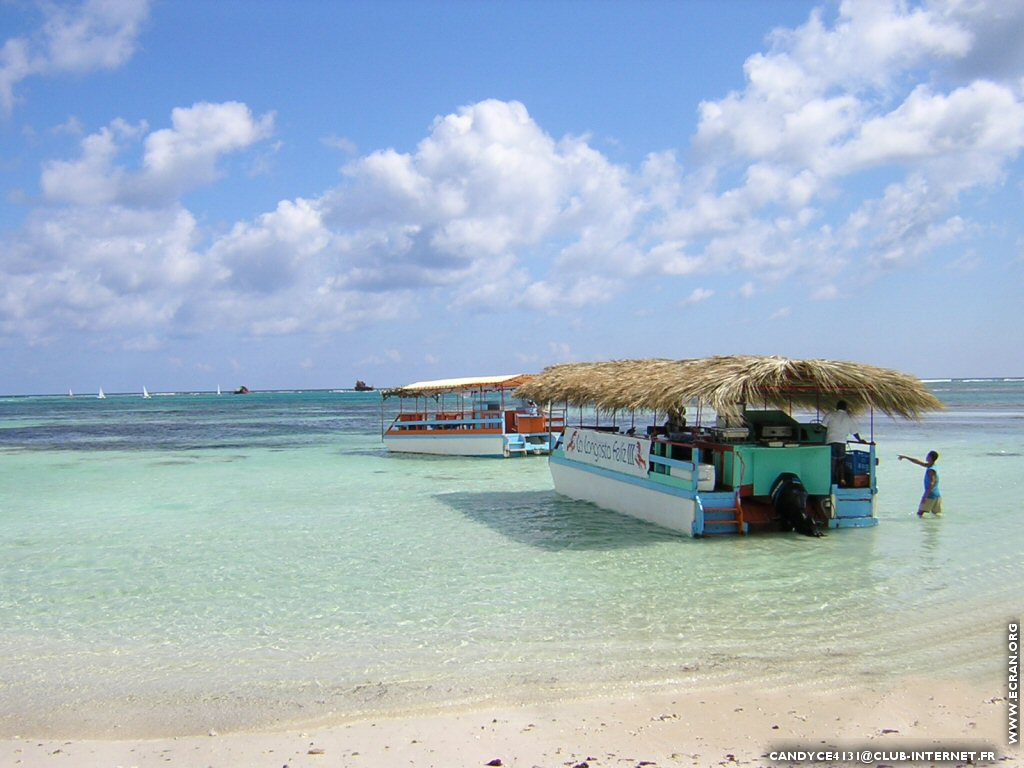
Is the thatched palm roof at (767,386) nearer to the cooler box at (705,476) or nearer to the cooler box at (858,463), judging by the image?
the cooler box at (858,463)

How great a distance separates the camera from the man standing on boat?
10.8 m

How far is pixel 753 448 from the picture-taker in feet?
33.6

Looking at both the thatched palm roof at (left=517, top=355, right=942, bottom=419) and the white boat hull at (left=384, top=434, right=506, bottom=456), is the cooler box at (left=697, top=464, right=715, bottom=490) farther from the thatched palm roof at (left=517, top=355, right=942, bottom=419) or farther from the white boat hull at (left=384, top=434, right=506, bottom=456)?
the white boat hull at (left=384, top=434, right=506, bottom=456)

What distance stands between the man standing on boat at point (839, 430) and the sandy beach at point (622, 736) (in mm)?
5837

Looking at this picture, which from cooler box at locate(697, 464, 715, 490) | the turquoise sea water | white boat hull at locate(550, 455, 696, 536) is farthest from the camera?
white boat hull at locate(550, 455, 696, 536)

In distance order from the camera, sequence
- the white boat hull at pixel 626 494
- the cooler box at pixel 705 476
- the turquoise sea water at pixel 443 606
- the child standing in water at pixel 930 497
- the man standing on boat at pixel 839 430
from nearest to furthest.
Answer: the turquoise sea water at pixel 443 606, the cooler box at pixel 705 476, the white boat hull at pixel 626 494, the man standing on boat at pixel 839 430, the child standing in water at pixel 930 497

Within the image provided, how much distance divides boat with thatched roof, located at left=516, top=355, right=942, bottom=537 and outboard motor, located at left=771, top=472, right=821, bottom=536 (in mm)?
13

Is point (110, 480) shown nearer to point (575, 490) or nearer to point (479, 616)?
point (575, 490)

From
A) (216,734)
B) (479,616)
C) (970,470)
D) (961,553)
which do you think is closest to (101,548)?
(479,616)

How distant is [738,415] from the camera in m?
9.70

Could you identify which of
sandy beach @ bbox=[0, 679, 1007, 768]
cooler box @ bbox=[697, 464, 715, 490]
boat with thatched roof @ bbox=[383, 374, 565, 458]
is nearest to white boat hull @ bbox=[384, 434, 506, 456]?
boat with thatched roof @ bbox=[383, 374, 565, 458]

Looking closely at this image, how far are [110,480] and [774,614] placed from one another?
16717 mm

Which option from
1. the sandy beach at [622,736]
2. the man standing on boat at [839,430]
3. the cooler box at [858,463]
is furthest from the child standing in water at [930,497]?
the sandy beach at [622,736]

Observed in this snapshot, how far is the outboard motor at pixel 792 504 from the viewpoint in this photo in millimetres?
10148
